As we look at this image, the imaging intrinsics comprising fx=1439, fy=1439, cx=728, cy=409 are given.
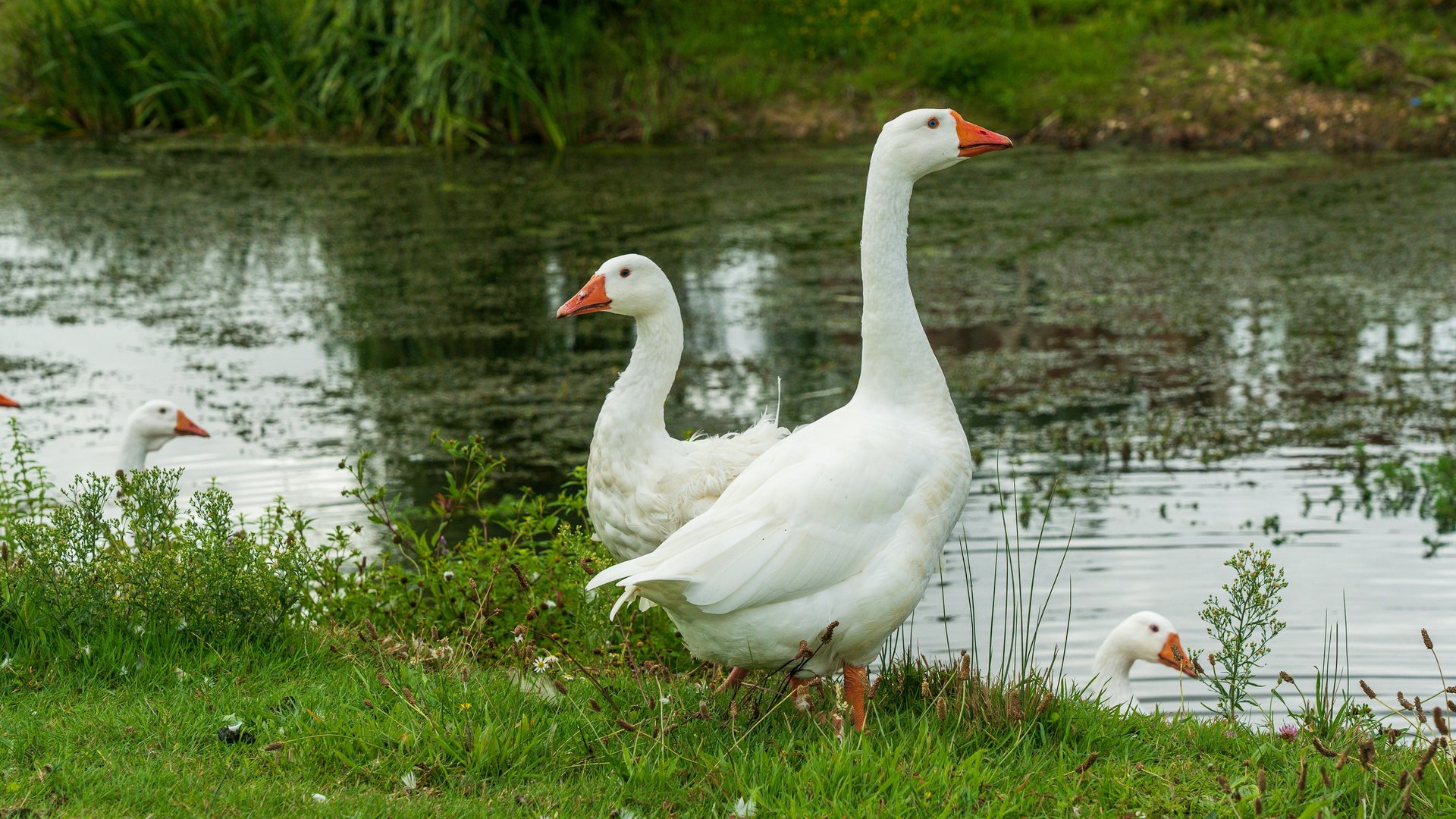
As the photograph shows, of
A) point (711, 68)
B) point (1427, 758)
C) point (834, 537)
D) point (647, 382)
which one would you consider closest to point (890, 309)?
point (834, 537)

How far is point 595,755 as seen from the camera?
382cm

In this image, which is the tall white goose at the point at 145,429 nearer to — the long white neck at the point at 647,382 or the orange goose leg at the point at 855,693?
the long white neck at the point at 647,382

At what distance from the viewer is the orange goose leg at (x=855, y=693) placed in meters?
3.97

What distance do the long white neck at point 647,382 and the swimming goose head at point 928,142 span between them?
1024 mm

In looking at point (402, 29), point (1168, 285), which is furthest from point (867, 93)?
point (1168, 285)

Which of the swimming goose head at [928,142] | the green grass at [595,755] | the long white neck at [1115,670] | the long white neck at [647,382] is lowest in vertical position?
the long white neck at [1115,670]

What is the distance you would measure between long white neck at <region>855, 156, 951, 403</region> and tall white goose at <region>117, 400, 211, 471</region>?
3.75m

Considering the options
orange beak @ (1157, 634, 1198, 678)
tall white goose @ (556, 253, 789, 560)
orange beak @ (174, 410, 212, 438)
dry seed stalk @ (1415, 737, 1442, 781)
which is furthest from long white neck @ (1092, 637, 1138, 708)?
orange beak @ (174, 410, 212, 438)

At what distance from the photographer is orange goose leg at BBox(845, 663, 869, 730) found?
3.97 m

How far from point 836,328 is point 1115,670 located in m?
5.35

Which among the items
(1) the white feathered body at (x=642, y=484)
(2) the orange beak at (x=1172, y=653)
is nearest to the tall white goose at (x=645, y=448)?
(1) the white feathered body at (x=642, y=484)

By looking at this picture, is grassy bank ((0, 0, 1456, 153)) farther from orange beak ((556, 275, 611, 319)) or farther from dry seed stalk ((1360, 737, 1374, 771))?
dry seed stalk ((1360, 737, 1374, 771))

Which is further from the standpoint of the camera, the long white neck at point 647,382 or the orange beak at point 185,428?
the orange beak at point 185,428

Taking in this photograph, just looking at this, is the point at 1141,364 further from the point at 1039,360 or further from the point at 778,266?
the point at 778,266
